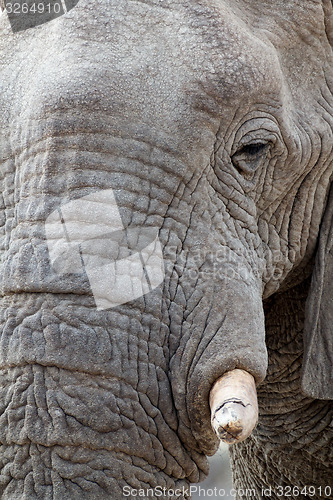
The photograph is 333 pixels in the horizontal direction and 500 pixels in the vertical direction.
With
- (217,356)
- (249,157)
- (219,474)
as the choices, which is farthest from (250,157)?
(219,474)

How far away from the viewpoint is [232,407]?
1942 mm

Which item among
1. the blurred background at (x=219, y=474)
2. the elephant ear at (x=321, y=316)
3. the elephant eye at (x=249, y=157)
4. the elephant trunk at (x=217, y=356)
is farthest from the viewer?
the blurred background at (x=219, y=474)

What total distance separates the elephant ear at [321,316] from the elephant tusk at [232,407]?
60 centimetres

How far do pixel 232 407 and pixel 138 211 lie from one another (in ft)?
1.60

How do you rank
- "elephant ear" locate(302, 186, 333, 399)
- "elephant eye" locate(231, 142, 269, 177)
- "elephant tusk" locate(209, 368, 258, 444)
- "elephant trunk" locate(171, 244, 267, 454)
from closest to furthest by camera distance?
"elephant tusk" locate(209, 368, 258, 444), "elephant trunk" locate(171, 244, 267, 454), "elephant eye" locate(231, 142, 269, 177), "elephant ear" locate(302, 186, 333, 399)

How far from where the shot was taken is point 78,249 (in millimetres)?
1975

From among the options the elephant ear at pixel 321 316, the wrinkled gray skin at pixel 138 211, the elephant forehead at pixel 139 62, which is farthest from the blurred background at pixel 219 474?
the elephant forehead at pixel 139 62

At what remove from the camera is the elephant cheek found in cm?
206

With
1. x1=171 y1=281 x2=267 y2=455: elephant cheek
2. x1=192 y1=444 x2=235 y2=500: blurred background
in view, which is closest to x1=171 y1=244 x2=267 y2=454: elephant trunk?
x1=171 y1=281 x2=267 y2=455: elephant cheek

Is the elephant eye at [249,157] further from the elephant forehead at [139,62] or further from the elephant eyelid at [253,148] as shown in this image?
the elephant forehead at [139,62]

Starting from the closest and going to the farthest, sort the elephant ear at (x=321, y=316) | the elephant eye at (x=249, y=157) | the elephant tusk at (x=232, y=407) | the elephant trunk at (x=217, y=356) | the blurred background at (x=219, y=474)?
1. the elephant tusk at (x=232, y=407)
2. the elephant trunk at (x=217, y=356)
3. the elephant eye at (x=249, y=157)
4. the elephant ear at (x=321, y=316)
5. the blurred background at (x=219, y=474)

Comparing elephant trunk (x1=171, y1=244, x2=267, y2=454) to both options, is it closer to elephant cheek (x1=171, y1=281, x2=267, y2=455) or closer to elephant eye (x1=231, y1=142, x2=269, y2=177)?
elephant cheek (x1=171, y1=281, x2=267, y2=455)

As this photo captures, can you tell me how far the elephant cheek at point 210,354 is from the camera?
2062 mm

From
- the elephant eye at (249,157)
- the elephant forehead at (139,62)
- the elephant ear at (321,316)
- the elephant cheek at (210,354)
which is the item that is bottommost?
the elephant ear at (321,316)
